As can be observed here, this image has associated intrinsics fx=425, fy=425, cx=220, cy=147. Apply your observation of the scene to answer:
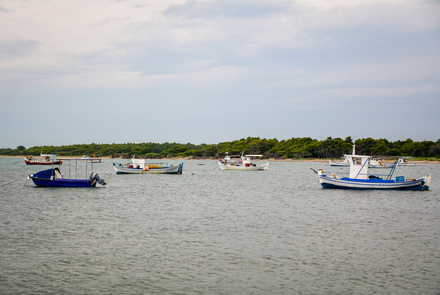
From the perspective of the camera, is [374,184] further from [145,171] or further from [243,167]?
[243,167]

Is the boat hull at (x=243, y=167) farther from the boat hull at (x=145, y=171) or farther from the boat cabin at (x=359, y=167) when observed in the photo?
the boat cabin at (x=359, y=167)

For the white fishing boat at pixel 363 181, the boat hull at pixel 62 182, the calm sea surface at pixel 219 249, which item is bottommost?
the calm sea surface at pixel 219 249

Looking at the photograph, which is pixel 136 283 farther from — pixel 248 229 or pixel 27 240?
pixel 248 229


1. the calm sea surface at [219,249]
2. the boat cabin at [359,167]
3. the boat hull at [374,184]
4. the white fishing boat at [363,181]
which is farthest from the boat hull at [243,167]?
the calm sea surface at [219,249]

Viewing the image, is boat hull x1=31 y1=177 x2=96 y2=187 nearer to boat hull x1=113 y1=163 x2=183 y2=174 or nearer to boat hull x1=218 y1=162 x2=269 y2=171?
boat hull x1=113 y1=163 x2=183 y2=174

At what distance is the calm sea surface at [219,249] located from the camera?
46.8ft

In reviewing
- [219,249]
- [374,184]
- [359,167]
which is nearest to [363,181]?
[374,184]

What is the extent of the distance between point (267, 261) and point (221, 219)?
1134cm

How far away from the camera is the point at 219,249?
19.2 m

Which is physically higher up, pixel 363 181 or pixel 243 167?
pixel 363 181

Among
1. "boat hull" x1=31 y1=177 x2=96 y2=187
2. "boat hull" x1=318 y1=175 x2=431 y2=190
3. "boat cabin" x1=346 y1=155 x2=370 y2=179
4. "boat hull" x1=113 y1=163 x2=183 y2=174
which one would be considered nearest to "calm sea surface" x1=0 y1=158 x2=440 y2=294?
"boat hull" x1=318 y1=175 x2=431 y2=190

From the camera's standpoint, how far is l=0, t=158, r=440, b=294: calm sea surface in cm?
1426

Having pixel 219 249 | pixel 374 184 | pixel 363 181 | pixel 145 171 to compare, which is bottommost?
pixel 219 249

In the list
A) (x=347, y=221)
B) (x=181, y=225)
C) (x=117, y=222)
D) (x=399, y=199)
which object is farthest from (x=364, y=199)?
(x=117, y=222)
